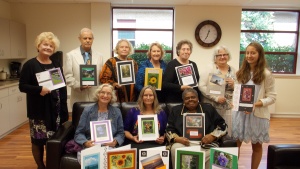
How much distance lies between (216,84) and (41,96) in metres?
1.79

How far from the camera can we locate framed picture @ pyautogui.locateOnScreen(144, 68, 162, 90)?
117 inches

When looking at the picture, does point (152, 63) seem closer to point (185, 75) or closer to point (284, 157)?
point (185, 75)

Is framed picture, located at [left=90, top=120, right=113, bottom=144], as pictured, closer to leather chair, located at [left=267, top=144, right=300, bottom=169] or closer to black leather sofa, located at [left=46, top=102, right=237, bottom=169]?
black leather sofa, located at [left=46, top=102, right=237, bottom=169]

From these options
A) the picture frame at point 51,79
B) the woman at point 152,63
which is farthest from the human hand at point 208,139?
the picture frame at point 51,79

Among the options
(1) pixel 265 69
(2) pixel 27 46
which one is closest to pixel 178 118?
(1) pixel 265 69

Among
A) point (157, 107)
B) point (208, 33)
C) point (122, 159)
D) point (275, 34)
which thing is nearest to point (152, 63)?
point (157, 107)

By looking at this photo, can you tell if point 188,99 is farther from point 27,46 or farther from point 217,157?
point 27,46

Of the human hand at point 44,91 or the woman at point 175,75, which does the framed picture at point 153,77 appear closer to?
the woman at point 175,75

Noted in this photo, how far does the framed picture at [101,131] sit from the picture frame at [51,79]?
1.72 feet

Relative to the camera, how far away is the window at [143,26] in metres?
5.83

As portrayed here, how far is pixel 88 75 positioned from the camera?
289 centimetres

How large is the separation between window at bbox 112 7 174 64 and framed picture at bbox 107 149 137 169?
382cm

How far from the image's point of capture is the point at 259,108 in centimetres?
253

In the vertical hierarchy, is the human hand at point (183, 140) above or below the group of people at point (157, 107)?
below
